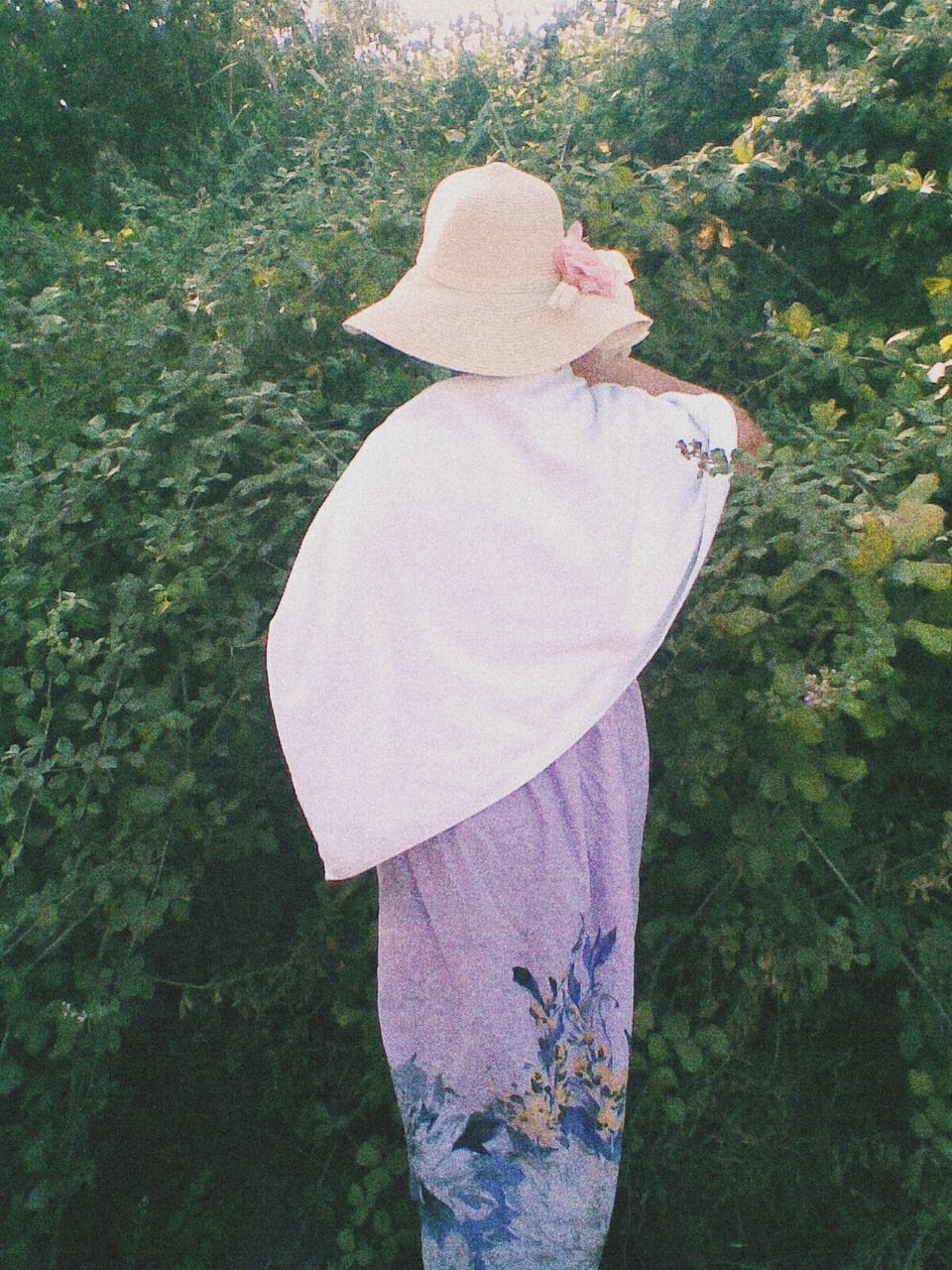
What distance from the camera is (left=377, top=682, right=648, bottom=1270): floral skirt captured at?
5.63 feet

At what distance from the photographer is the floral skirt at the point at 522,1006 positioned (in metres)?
1.71

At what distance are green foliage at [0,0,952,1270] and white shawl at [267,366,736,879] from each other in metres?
0.25

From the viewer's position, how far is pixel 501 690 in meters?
1.63

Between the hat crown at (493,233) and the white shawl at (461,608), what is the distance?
0.58ft

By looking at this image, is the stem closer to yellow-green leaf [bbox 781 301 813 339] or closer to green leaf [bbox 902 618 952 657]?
green leaf [bbox 902 618 952 657]

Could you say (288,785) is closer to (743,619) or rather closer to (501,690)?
(501,690)

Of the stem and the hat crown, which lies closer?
the hat crown

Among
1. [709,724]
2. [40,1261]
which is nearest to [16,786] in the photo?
[40,1261]


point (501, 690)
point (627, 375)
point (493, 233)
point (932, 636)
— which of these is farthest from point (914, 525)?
point (493, 233)

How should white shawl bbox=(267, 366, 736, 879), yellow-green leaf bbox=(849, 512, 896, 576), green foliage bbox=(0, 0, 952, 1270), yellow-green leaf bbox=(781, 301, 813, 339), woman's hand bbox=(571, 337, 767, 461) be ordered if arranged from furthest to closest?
1. yellow-green leaf bbox=(781, 301, 813, 339)
2. woman's hand bbox=(571, 337, 767, 461)
3. green foliage bbox=(0, 0, 952, 1270)
4. yellow-green leaf bbox=(849, 512, 896, 576)
5. white shawl bbox=(267, 366, 736, 879)

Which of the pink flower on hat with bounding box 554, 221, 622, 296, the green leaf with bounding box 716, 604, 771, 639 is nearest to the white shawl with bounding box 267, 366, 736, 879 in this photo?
the green leaf with bounding box 716, 604, 771, 639

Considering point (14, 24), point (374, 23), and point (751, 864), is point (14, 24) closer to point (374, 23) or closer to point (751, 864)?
point (374, 23)

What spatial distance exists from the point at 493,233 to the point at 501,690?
0.74m

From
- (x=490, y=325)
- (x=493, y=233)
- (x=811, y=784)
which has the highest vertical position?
(x=493, y=233)
